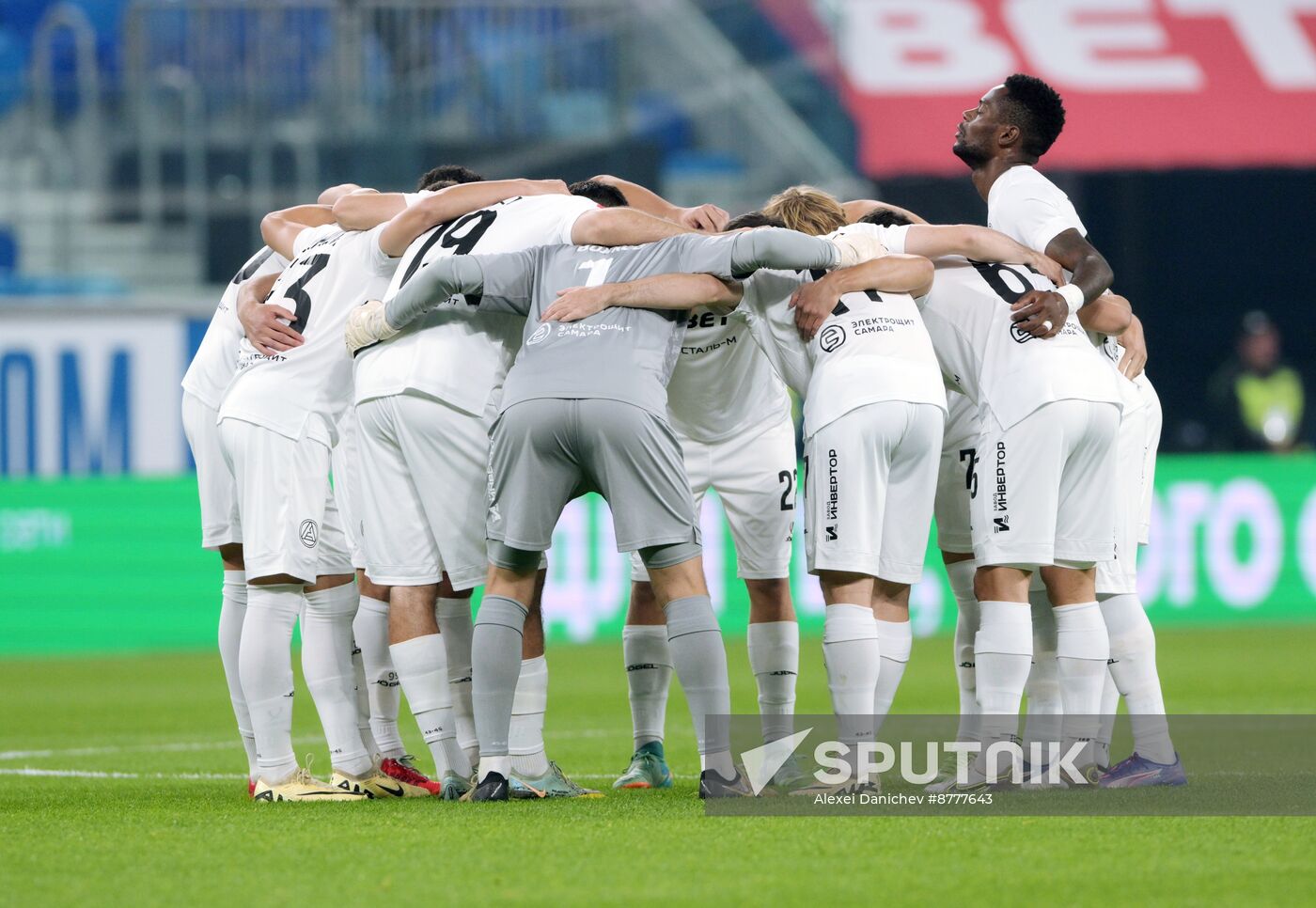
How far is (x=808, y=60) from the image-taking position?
17.6 meters

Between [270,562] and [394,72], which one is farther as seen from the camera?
[394,72]

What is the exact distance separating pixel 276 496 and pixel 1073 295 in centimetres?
272

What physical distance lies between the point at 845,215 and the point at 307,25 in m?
11.7

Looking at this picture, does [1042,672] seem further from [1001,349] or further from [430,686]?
[430,686]

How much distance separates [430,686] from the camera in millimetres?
5926

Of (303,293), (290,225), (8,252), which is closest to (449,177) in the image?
(290,225)

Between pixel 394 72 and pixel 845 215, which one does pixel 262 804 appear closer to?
pixel 845 215

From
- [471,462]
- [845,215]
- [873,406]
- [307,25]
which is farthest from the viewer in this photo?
[307,25]

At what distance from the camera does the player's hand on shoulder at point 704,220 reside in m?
6.37

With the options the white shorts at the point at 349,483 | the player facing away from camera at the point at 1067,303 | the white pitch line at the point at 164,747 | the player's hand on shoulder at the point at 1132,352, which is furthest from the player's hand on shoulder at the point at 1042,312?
the white pitch line at the point at 164,747

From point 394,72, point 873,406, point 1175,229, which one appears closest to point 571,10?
point 394,72

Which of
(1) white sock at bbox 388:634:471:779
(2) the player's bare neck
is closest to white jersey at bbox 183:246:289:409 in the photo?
(1) white sock at bbox 388:634:471:779

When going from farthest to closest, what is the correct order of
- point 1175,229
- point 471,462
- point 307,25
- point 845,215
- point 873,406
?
point 1175,229
point 307,25
point 845,215
point 471,462
point 873,406

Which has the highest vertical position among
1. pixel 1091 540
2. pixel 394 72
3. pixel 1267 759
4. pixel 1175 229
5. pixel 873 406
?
pixel 394 72
